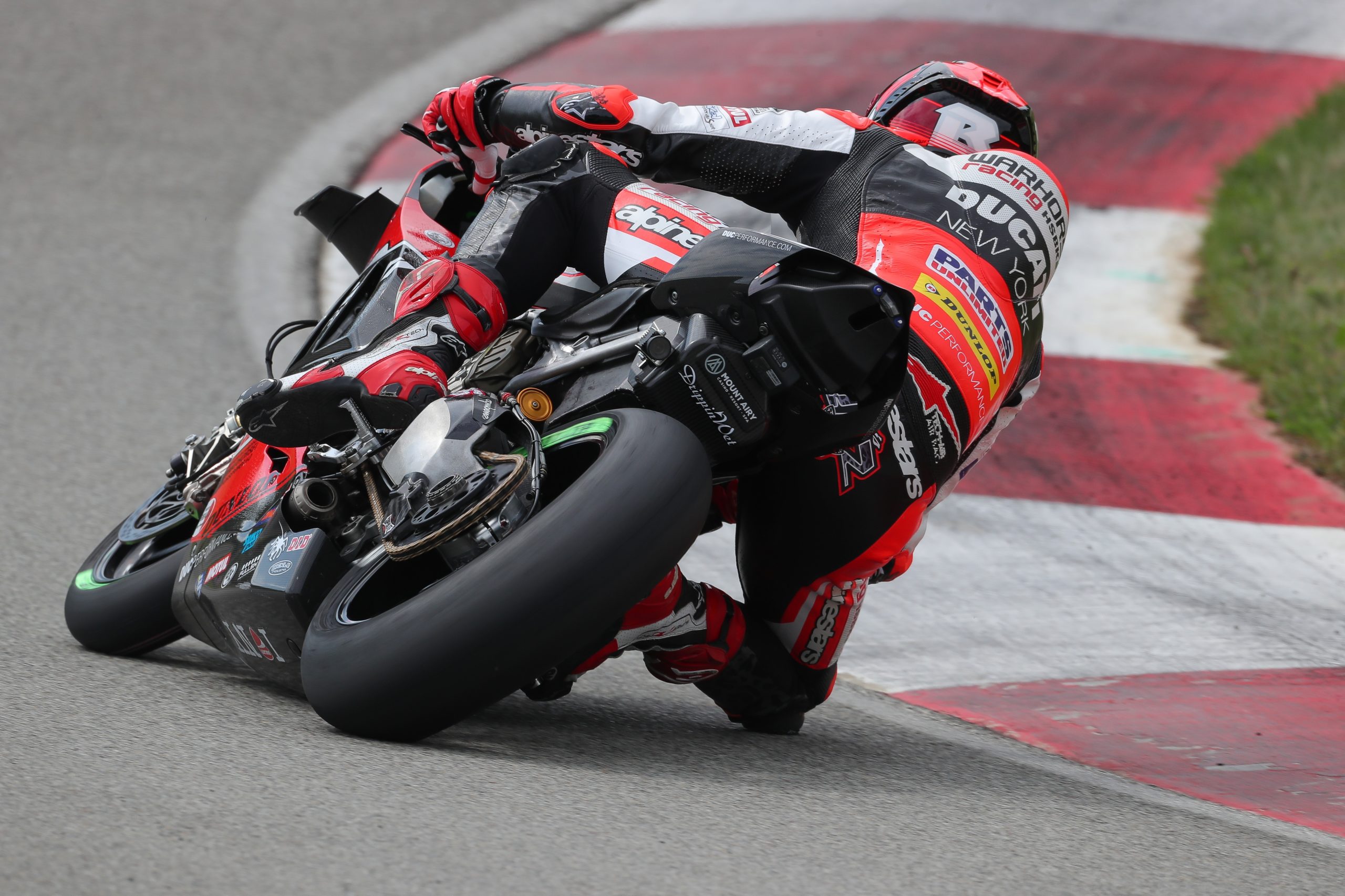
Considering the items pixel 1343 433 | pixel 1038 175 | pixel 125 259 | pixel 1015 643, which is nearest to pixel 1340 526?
pixel 1343 433

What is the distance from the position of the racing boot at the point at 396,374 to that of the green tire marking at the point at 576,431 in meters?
0.21

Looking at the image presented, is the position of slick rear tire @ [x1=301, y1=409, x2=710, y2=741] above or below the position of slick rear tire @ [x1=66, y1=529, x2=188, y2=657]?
above

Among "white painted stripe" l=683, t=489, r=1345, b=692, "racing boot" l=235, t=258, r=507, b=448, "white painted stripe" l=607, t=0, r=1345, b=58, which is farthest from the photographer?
"white painted stripe" l=607, t=0, r=1345, b=58

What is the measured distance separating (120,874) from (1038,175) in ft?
6.94

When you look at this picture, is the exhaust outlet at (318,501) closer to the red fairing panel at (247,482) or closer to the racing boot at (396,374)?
the racing boot at (396,374)

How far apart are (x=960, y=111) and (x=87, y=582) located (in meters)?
2.06

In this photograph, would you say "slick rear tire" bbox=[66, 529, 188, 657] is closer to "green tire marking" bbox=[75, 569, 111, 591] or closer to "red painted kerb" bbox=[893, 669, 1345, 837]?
"green tire marking" bbox=[75, 569, 111, 591]

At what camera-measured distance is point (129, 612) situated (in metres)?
2.92

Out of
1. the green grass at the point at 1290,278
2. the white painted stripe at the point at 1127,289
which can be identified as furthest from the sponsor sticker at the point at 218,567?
the white painted stripe at the point at 1127,289

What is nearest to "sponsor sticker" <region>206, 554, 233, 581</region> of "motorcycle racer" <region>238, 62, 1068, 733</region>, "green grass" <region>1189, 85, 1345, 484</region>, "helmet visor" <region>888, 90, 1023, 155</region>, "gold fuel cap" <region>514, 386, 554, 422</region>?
"motorcycle racer" <region>238, 62, 1068, 733</region>

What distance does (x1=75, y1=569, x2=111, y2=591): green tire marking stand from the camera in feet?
9.82

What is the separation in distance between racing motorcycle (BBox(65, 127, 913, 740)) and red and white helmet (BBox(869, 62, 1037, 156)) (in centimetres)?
80

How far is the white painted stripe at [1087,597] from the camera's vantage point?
3713mm

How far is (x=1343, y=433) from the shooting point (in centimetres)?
518
